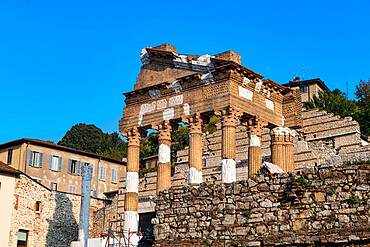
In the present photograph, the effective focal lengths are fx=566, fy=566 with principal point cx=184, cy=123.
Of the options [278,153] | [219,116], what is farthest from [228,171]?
[278,153]

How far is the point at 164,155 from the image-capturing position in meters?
32.1

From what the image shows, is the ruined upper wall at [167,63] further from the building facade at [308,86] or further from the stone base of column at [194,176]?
the building facade at [308,86]

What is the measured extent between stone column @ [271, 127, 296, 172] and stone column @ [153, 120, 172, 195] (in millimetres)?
6006

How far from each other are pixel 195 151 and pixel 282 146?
17.9ft

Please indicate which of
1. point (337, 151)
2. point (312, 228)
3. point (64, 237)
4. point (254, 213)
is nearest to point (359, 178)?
point (312, 228)

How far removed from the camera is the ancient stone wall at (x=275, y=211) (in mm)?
11344

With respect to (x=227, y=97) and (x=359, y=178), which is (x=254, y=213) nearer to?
(x=359, y=178)

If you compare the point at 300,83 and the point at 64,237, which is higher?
the point at 300,83

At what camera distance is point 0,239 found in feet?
113

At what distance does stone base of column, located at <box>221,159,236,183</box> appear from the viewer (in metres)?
28.2

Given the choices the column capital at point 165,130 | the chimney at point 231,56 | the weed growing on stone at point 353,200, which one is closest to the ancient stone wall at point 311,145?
the column capital at point 165,130

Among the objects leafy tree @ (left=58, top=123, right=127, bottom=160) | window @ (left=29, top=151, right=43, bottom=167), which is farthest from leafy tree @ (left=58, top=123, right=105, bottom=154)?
window @ (left=29, top=151, right=43, bottom=167)

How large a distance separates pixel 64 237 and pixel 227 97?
16585 millimetres

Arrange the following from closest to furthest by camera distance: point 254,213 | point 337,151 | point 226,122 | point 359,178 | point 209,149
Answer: point 359,178, point 254,213, point 226,122, point 337,151, point 209,149
